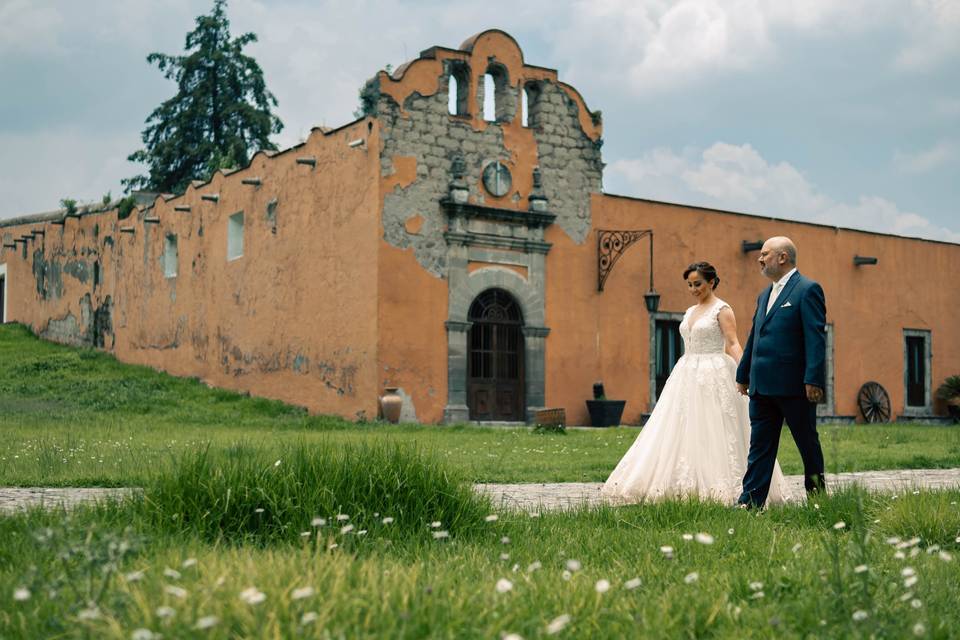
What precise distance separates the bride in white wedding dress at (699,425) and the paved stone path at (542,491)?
0.41 meters

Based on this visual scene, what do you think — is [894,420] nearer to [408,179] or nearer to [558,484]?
[408,179]

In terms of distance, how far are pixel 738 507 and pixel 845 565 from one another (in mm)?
2191

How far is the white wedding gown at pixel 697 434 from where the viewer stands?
298 inches

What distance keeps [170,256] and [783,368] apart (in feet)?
69.8

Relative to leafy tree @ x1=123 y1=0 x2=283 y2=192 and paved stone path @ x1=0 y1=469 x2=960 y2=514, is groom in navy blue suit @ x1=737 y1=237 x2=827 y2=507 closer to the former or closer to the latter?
paved stone path @ x1=0 y1=469 x2=960 y2=514

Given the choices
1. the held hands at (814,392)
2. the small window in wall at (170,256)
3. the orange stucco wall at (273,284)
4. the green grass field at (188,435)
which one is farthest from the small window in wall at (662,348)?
the held hands at (814,392)

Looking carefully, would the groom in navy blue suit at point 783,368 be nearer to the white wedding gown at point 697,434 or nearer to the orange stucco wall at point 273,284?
the white wedding gown at point 697,434

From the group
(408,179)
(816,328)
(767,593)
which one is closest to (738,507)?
(816,328)

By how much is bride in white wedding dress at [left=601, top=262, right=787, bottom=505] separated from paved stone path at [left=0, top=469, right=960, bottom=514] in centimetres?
41

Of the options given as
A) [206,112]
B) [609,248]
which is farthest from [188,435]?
[206,112]

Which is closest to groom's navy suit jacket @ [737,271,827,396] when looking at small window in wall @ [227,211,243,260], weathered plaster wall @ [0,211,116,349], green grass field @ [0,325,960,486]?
green grass field @ [0,325,960,486]

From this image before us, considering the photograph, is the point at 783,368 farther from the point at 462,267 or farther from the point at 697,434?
the point at 462,267

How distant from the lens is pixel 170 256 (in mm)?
25891

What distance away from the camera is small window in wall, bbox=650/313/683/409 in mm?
21734
